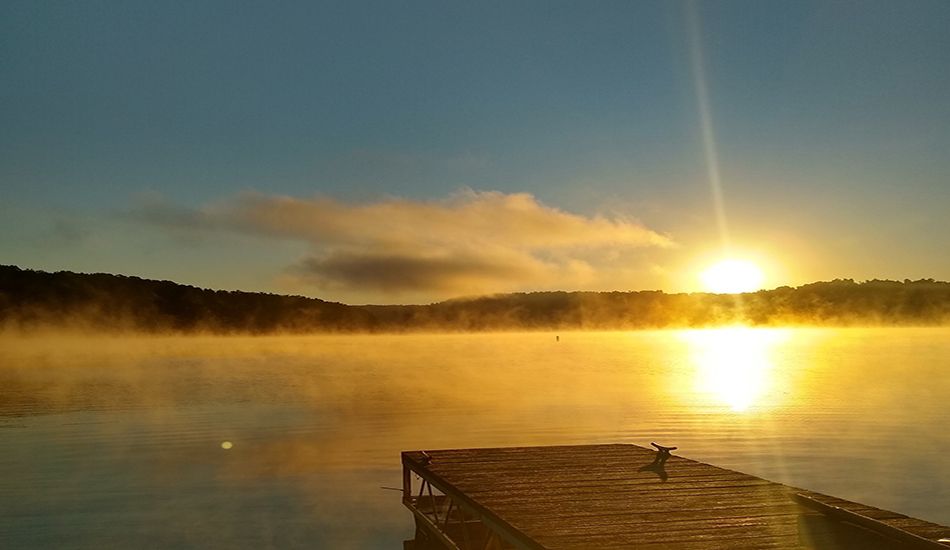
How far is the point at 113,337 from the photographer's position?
166 m

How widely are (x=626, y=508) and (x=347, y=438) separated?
66.6 feet

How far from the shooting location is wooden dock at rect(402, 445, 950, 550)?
8289 millimetres

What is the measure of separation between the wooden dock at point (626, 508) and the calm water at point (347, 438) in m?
2.98

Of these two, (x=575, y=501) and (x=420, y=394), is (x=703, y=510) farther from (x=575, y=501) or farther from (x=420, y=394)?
(x=420, y=394)

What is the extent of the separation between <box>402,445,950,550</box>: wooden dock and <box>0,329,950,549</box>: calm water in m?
2.98

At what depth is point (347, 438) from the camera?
2967 centimetres

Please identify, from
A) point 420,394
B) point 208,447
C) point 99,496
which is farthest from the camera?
point 420,394

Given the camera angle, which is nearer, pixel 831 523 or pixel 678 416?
pixel 831 523

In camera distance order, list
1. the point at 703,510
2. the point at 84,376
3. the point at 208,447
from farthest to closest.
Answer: the point at 84,376
the point at 208,447
the point at 703,510

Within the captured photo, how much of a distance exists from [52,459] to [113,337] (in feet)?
507

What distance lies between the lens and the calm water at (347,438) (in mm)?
17750

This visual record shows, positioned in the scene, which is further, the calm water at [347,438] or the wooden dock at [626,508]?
the calm water at [347,438]

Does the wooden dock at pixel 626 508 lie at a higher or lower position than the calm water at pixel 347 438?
higher

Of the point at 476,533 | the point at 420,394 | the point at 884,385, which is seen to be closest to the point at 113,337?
the point at 420,394
